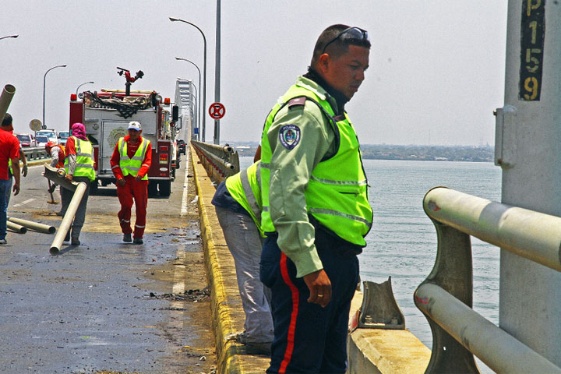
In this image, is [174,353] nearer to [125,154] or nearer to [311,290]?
[311,290]

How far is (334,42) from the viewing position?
158 inches

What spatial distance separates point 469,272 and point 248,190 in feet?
8.13

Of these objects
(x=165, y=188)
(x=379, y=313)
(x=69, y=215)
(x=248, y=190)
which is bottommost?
(x=165, y=188)

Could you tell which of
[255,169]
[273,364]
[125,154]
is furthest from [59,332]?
[125,154]

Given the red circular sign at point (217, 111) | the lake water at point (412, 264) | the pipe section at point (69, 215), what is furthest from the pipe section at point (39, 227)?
the red circular sign at point (217, 111)

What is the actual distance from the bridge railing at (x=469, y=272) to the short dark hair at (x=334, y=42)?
0.73m

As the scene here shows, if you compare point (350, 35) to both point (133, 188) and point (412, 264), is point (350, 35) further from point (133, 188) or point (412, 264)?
point (412, 264)

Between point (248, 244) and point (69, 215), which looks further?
point (69, 215)

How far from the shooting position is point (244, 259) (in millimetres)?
6172

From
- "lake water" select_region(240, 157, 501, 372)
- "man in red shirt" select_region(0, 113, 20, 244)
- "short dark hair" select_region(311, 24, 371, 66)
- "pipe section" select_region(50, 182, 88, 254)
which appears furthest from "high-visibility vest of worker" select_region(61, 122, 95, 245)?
"short dark hair" select_region(311, 24, 371, 66)

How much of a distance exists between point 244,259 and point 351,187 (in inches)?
90.7

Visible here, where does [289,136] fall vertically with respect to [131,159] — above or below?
above

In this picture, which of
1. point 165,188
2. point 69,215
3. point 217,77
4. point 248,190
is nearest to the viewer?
point 248,190

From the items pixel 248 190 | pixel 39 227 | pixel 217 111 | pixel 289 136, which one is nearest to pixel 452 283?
pixel 289 136
